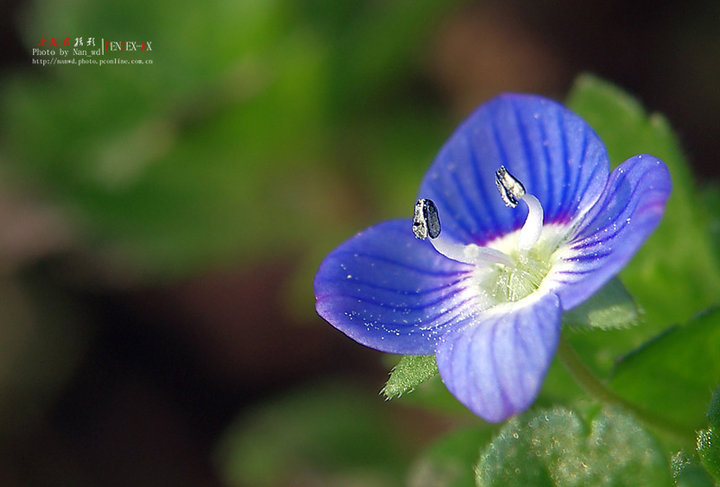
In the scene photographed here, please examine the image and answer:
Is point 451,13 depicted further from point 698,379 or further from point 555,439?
point 555,439

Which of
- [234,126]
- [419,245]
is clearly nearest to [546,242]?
[419,245]

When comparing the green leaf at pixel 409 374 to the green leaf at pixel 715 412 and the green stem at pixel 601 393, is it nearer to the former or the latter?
the green stem at pixel 601 393

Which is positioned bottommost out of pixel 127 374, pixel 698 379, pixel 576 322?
pixel 127 374

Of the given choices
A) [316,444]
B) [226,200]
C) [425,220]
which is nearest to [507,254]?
[425,220]

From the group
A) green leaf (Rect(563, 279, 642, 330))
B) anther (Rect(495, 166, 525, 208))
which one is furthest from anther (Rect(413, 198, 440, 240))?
green leaf (Rect(563, 279, 642, 330))

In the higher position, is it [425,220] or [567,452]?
[425,220]

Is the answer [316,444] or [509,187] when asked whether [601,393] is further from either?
[316,444]
